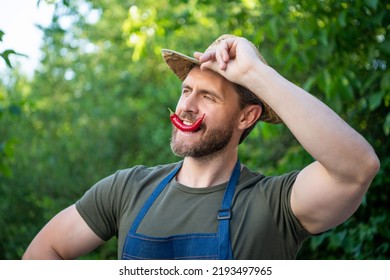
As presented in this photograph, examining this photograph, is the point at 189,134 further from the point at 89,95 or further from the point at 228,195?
the point at 89,95

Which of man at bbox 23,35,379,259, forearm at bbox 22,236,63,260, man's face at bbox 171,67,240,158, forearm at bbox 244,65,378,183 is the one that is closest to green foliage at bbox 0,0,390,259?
forearm at bbox 22,236,63,260

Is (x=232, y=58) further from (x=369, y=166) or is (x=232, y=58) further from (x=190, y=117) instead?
(x=369, y=166)

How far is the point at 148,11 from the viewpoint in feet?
17.2

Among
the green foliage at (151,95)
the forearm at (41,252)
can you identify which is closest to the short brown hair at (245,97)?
the forearm at (41,252)

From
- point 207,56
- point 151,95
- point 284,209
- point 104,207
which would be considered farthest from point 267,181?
point 151,95

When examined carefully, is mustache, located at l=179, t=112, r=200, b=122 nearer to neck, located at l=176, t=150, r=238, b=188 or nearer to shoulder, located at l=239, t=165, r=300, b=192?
neck, located at l=176, t=150, r=238, b=188

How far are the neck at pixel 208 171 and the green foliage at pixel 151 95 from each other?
4.87 ft

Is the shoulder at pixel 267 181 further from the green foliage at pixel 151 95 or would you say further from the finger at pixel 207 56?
the green foliage at pixel 151 95

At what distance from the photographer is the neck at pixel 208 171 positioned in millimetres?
2373

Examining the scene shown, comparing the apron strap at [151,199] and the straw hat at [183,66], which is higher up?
the straw hat at [183,66]

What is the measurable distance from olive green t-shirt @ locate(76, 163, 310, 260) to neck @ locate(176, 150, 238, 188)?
0.12ft

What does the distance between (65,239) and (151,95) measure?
21.9ft
